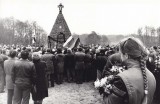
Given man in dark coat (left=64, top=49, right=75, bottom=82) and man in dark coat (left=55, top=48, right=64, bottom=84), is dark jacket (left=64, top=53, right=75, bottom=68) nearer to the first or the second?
man in dark coat (left=64, top=49, right=75, bottom=82)

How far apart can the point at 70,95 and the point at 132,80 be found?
32.5ft

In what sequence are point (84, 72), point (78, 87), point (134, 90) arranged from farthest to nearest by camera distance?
point (84, 72), point (78, 87), point (134, 90)

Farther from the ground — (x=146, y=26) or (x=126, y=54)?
(x=146, y=26)

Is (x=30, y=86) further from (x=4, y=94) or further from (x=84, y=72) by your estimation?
(x=84, y=72)

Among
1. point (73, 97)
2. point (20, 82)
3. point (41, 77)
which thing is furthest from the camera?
point (73, 97)

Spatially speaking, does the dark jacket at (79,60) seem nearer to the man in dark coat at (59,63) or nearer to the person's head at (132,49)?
the man in dark coat at (59,63)

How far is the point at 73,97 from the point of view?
11820mm

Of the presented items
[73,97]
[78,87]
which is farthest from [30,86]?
[78,87]

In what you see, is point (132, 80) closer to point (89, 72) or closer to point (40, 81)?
point (40, 81)

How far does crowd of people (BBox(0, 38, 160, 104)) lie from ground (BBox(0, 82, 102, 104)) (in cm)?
73

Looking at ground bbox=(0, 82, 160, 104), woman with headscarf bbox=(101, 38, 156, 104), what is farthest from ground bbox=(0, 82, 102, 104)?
woman with headscarf bbox=(101, 38, 156, 104)

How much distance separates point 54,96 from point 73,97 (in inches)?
35.4

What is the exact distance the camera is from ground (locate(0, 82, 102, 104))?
11.0 meters

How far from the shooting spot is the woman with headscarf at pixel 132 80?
2541 millimetres
